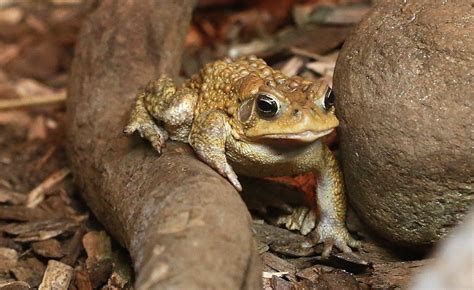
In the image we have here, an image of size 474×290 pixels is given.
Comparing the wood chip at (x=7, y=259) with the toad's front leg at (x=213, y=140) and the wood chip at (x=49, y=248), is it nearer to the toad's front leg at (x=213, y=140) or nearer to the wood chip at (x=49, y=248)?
the wood chip at (x=49, y=248)

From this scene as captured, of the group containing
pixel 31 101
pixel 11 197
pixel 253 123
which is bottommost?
pixel 31 101

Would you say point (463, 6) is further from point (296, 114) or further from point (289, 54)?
point (289, 54)

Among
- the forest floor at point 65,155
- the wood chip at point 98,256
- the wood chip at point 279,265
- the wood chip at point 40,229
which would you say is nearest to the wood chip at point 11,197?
the forest floor at point 65,155

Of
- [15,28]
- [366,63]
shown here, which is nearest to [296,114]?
[366,63]

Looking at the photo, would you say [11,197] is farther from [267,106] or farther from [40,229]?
[267,106]

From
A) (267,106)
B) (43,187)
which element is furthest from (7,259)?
(267,106)

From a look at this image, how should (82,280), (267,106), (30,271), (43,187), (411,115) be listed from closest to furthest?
(411,115) < (267,106) < (82,280) < (30,271) < (43,187)
